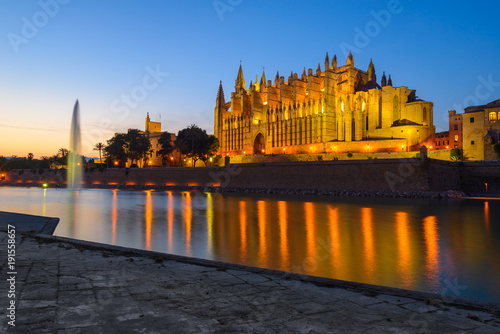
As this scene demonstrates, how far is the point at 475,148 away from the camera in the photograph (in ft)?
131

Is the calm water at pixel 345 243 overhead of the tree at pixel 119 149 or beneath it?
beneath

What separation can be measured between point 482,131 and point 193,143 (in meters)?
38.1

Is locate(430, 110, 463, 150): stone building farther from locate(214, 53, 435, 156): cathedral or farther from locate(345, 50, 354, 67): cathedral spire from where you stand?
locate(345, 50, 354, 67): cathedral spire

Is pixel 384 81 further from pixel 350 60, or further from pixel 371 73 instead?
pixel 350 60

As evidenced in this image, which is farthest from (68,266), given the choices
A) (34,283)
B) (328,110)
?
(328,110)

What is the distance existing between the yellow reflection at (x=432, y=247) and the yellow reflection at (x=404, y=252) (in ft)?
1.31

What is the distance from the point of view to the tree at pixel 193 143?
58.2 metres

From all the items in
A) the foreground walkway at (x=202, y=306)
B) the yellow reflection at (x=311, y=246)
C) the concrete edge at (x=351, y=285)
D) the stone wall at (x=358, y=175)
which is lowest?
the yellow reflection at (x=311, y=246)

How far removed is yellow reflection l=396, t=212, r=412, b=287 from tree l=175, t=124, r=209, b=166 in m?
45.3

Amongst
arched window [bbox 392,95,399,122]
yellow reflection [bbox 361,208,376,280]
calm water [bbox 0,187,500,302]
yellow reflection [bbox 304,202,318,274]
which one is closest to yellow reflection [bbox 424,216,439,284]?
calm water [bbox 0,187,500,302]

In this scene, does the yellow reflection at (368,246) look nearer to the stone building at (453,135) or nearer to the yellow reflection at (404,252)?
the yellow reflection at (404,252)

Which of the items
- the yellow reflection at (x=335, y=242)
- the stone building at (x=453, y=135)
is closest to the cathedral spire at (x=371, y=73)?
the stone building at (x=453, y=135)

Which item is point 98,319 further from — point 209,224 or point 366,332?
point 209,224

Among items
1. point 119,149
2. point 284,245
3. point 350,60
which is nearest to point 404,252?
point 284,245
